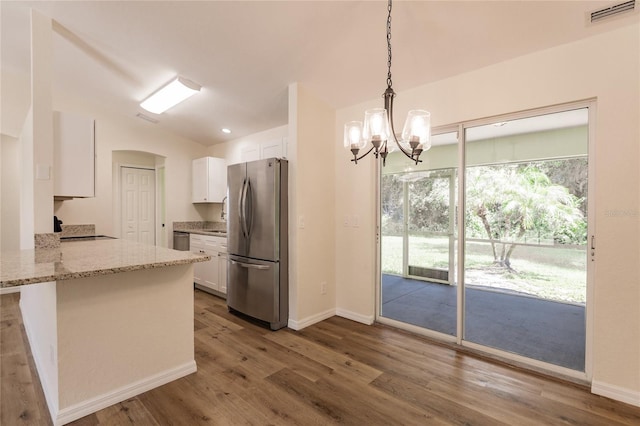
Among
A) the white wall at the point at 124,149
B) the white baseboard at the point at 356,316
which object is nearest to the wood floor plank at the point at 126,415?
the white baseboard at the point at 356,316

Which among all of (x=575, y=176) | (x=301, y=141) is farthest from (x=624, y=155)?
(x=301, y=141)

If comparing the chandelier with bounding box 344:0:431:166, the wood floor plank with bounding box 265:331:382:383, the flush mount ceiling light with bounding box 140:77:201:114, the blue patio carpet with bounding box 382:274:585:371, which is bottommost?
the wood floor plank with bounding box 265:331:382:383

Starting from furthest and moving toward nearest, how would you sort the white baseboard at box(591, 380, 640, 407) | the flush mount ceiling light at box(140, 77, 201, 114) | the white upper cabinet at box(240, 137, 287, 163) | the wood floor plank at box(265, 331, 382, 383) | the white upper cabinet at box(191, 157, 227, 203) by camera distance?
the white upper cabinet at box(191, 157, 227, 203)
the white upper cabinet at box(240, 137, 287, 163)
the flush mount ceiling light at box(140, 77, 201, 114)
the wood floor plank at box(265, 331, 382, 383)
the white baseboard at box(591, 380, 640, 407)

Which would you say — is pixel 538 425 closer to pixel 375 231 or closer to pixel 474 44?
pixel 375 231

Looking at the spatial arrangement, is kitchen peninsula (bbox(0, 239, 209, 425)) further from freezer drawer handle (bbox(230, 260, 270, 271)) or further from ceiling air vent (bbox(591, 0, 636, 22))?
ceiling air vent (bbox(591, 0, 636, 22))

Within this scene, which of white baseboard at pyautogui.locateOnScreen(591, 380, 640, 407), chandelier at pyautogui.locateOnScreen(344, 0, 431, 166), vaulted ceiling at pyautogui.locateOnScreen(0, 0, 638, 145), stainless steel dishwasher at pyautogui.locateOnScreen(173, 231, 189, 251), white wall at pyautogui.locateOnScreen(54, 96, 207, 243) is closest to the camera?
chandelier at pyautogui.locateOnScreen(344, 0, 431, 166)

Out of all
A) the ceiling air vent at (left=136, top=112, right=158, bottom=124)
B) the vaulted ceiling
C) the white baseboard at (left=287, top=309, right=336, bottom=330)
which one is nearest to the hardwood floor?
the white baseboard at (left=287, top=309, right=336, bottom=330)

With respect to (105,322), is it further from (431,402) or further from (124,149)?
(124,149)

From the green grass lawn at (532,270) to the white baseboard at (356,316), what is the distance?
1037 millimetres

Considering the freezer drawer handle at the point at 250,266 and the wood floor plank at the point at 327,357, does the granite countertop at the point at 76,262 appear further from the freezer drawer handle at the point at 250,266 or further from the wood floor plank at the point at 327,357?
the wood floor plank at the point at 327,357

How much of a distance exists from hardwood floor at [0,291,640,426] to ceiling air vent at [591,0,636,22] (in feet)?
8.40

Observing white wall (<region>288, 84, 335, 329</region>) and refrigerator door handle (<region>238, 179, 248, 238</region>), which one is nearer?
white wall (<region>288, 84, 335, 329</region>)

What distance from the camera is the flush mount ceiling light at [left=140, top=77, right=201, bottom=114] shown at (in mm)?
3311

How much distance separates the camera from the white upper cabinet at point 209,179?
5141 mm
